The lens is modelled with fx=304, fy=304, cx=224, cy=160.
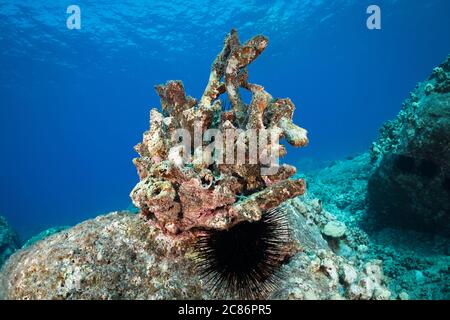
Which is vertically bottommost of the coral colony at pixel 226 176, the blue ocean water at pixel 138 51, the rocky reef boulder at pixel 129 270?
the rocky reef boulder at pixel 129 270

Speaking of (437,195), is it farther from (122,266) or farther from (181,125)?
(122,266)

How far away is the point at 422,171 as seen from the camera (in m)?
7.24

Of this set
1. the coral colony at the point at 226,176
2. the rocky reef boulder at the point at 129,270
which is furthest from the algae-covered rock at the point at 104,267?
the coral colony at the point at 226,176

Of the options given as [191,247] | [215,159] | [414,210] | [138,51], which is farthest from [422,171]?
[138,51]

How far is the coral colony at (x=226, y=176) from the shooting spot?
3.19 metres

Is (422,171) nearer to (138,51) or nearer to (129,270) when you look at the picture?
(129,270)

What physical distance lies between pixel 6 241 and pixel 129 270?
16.0 m

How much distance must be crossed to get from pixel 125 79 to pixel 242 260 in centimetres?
6423

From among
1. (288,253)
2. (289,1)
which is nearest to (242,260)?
(288,253)

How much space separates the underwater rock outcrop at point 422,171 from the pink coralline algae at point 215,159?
15.2 feet

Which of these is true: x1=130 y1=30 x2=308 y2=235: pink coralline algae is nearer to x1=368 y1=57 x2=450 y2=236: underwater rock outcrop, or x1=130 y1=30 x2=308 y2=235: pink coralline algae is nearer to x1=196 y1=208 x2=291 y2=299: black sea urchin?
x1=196 y1=208 x2=291 y2=299: black sea urchin

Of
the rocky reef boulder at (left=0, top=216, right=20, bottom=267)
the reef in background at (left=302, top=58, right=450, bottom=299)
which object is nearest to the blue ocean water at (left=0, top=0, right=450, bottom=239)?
the rocky reef boulder at (left=0, top=216, right=20, bottom=267)

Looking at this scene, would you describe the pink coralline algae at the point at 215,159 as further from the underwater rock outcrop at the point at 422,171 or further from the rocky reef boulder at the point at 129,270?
the underwater rock outcrop at the point at 422,171

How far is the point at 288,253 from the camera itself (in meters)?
3.76
